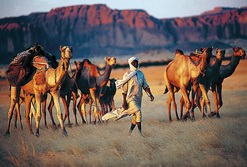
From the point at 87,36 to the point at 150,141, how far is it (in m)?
112

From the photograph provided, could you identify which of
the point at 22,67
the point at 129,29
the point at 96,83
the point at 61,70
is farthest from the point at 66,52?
the point at 129,29

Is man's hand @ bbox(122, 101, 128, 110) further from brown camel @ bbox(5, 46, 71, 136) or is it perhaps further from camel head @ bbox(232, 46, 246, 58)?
camel head @ bbox(232, 46, 246, 58)

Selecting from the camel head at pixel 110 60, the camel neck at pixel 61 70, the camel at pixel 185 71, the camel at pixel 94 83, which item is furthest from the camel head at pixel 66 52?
the camel at pixel 185 71

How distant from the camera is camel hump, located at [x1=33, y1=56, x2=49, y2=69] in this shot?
560 inches

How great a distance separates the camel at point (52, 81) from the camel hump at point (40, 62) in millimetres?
143

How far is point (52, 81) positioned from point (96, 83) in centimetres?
445

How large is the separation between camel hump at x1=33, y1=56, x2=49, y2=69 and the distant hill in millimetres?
78076

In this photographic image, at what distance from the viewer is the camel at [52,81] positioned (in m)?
13.5

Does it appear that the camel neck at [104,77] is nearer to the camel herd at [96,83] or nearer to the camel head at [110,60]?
the camel herd at [96,83]

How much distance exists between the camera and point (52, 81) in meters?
13.7

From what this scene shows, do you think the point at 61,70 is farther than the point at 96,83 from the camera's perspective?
No

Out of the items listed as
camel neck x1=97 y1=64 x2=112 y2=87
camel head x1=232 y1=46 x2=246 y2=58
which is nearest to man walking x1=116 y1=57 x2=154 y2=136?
camel neck x1=97 y1=64 x2=112 y2=87

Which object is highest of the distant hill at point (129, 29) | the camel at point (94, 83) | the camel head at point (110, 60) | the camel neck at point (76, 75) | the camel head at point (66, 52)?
the camel head at point (66, 52)

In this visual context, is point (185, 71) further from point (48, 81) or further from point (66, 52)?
point (48, 81)
